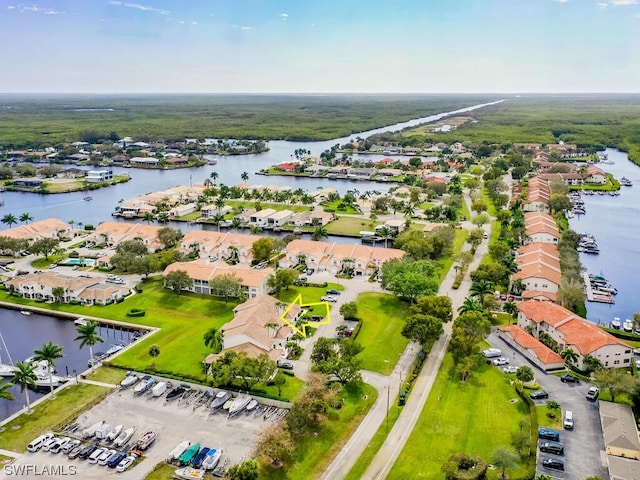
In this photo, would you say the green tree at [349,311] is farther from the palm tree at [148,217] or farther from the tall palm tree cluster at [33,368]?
the palm tree at [148,217]

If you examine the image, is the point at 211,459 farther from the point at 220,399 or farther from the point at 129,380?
the point at 129,380

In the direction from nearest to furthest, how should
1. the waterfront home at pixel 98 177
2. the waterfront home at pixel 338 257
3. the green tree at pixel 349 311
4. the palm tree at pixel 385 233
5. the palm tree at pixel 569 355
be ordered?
the palm tree at pixel 569 355 → the green tree at pixel 349 311 → the waterfront home at pixel 338 257 → the palm tree at pixel 385 233 → the waterfront home at pixel 98 177

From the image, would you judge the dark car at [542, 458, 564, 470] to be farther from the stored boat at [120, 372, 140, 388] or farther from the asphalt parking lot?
the stored boat at [120, 372, 140, 388]

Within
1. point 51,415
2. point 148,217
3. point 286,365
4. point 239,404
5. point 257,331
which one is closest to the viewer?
point 51,415

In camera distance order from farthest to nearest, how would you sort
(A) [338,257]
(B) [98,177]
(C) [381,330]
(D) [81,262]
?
(B) [98,177] < (D) [81,262] < (A) [338,257] < (C) [381,330]

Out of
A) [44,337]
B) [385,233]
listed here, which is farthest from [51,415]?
[385,233]

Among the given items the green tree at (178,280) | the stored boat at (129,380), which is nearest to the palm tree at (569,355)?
the stored boat at (129,380)
